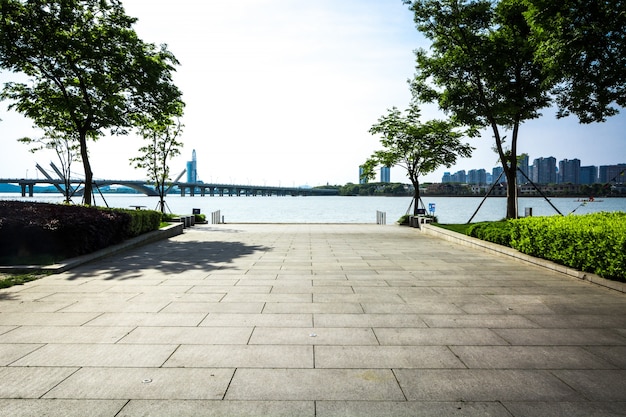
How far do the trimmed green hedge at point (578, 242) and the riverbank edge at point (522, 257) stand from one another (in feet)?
0.65

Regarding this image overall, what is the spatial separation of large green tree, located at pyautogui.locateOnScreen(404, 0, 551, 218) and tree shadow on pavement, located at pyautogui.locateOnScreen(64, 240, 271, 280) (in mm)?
12098

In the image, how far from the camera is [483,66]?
18438 millimetres

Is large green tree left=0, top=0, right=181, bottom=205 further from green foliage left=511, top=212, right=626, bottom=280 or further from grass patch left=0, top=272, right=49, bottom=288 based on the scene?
green foliage left=511, top=212, right=626, bottom=280

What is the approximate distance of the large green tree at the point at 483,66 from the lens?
18.4 metres

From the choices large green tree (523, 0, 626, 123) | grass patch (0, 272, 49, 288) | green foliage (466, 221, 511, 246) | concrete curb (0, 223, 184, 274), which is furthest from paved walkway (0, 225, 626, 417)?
large green tree (523, 0, 626, 123)

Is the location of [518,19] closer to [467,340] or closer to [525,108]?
[525,108]

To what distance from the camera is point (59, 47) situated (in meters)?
18.2

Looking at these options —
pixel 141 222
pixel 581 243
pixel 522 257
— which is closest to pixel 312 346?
pixel 581 243

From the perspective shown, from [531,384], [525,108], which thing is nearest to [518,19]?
[525,108]

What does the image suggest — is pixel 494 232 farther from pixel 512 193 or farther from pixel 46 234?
pixel 46 234

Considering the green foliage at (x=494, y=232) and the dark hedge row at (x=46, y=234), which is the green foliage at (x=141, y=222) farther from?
the green foliage at (x=494, y=232)

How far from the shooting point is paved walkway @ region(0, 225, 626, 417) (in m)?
3.79

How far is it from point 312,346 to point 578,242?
7637 millimetres

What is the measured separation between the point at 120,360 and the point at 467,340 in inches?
167
